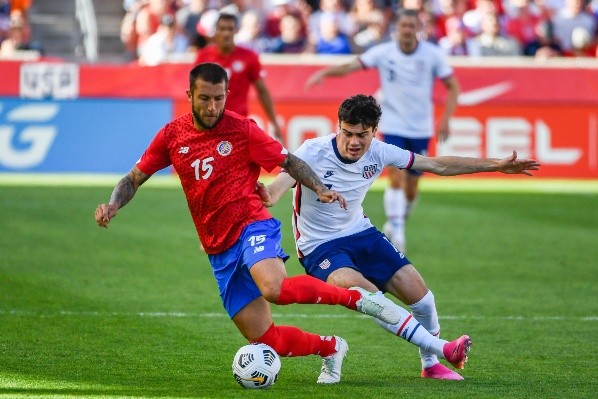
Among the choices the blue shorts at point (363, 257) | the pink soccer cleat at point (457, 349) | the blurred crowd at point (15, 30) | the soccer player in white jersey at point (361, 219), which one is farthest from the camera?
the blurred crowd at point (15, 30)

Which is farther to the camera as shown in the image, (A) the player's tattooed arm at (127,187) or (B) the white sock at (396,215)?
(B) the white sock at (396,215)

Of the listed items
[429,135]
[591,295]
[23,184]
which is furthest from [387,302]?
[23,184]

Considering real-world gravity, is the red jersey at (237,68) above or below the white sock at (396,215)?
above

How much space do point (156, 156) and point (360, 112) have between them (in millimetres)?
1226

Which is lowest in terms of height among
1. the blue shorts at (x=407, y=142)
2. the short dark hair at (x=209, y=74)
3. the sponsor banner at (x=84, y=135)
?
the sponsor banner at (x=84, y=135)

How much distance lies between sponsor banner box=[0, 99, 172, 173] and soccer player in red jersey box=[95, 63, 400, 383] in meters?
12.5

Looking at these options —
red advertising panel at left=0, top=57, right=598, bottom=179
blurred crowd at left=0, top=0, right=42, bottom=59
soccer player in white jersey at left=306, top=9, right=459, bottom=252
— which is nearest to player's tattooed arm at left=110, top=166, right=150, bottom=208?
soccer player in white jersey at left=306, top=9, right=459, bottom=252

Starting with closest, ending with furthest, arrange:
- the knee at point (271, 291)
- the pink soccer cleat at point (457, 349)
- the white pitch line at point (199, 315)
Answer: the knee at point (271, 291) < the pink soccer cleat at point (457, 349) < the white pitch line at point (199, 315)

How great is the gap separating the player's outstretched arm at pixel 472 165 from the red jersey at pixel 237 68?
6.21 metres

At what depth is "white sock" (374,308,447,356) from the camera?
733 centimetres

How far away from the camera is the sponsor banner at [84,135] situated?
19875 millimetres

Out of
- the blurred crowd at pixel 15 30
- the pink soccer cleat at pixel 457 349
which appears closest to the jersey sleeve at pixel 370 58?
the pink soccer cleat at pixel 457 349

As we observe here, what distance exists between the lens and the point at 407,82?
14.3m

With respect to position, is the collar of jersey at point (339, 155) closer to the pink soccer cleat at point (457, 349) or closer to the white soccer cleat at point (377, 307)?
the white soccer cleat at point (377, 307)
